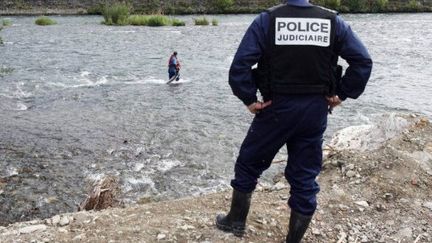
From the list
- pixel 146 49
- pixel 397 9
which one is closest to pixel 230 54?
pixel 146 49

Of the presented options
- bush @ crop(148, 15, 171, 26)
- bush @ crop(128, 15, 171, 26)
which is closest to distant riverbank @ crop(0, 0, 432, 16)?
bush @ crop(128, 15, 171, 26)

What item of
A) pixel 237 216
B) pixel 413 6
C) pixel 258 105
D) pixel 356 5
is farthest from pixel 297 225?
pixel 413 6

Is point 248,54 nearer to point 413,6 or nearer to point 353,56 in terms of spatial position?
point 353,56

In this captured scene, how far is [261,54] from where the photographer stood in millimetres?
4156

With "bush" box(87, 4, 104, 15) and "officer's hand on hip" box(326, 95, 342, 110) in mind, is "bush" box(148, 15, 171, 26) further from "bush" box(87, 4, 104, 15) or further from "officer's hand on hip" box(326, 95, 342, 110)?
"officer's hand on hip" box(326, 95, 342, 110)

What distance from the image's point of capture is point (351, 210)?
566 cm

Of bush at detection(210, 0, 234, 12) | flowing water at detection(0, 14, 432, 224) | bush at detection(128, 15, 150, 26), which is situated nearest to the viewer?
flowing water at detection(0, 14, 432, 224)

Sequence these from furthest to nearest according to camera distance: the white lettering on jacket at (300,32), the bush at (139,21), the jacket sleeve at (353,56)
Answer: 1. the bush at (139,21)
2. the jacket sleeve at (353,56)
3. the white lettering on jacket at (300,32)

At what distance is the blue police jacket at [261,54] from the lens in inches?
160

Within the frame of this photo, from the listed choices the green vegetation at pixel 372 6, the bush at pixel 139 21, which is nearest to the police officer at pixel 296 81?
the bush at pixel 139 21

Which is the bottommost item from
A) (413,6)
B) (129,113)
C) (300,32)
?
(129,113)

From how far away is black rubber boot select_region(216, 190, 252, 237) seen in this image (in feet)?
15.7

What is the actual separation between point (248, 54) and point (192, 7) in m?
57.6

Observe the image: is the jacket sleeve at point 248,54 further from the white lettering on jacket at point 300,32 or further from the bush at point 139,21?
the bush at point 139,21
